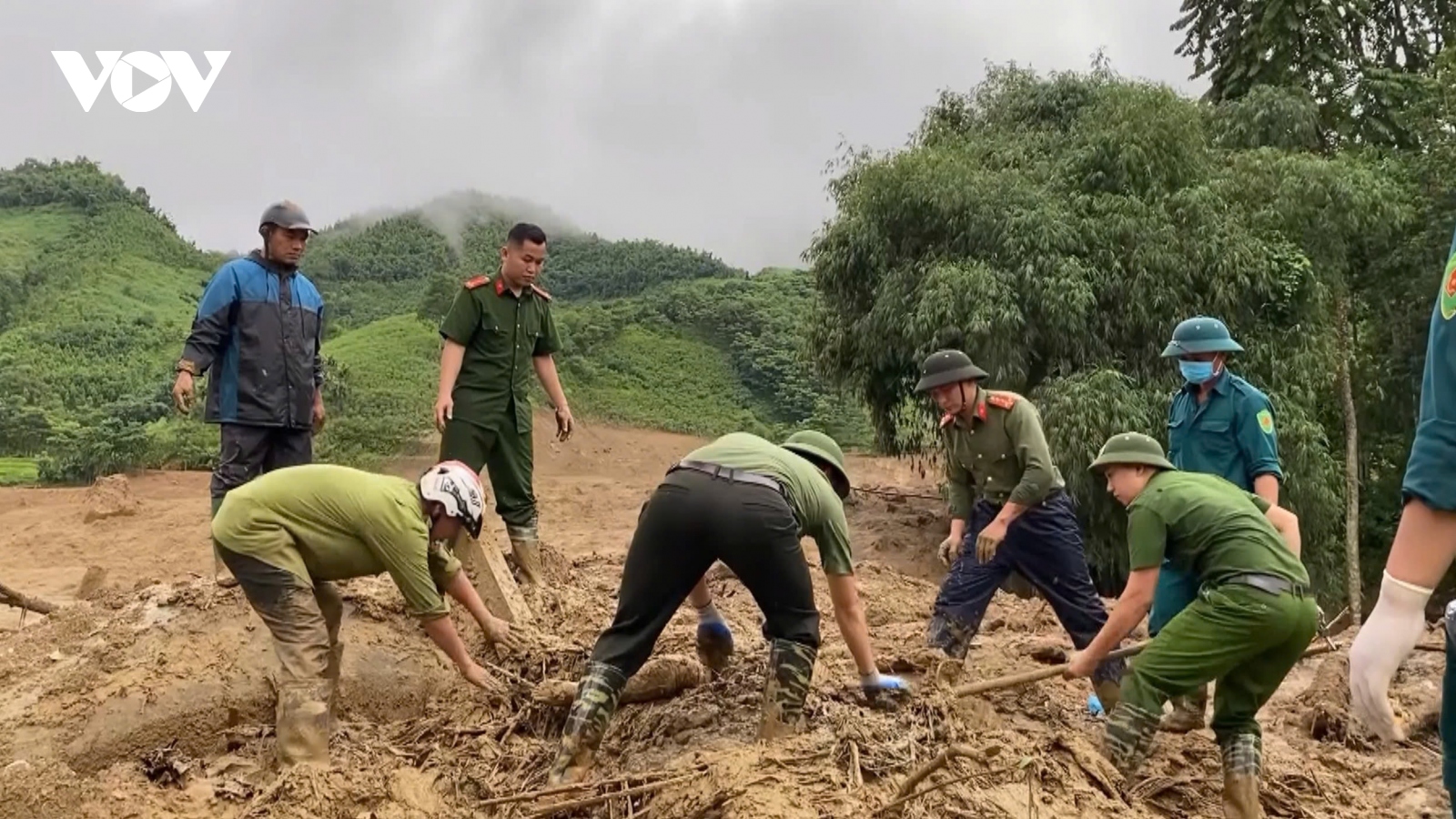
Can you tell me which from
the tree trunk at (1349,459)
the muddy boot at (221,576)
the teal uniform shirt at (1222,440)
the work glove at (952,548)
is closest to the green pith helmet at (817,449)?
the work glove at (952,548)

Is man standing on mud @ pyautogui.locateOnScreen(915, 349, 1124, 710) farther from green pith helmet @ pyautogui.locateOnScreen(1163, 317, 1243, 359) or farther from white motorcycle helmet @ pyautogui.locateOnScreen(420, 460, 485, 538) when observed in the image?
white motorcycle helmet @ pyautogui.locateOnScreen(420, 460, 485, 538)

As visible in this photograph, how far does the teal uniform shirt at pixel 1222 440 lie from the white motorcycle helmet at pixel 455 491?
104 inches

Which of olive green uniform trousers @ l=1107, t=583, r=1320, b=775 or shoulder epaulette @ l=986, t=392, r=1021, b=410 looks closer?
olive green uniform trousers @ l=1107, t=583, r=1320, b=775

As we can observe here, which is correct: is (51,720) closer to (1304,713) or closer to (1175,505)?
(1175,505)

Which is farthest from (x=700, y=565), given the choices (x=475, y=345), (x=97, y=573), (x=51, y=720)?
(x=97, y=573)

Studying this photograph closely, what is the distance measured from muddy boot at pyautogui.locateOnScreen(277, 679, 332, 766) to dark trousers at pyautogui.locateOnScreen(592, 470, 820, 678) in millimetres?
1078

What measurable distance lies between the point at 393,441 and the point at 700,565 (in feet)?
40.8

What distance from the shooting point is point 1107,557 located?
10.7m

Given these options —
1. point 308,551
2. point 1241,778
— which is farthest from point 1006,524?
point 308,551

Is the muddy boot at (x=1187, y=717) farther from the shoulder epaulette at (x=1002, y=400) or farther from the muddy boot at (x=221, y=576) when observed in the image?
the muddy boot at (x=221, y=576)

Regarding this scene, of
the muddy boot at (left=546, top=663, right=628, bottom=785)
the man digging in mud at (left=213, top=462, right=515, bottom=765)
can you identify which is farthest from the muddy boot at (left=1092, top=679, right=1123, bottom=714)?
the man digging in mud at (left=213, top=462, right=515, bottom=765)

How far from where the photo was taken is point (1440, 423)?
1815 millimetres

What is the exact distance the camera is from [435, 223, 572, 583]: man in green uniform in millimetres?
5133

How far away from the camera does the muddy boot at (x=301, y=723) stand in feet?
12.6
